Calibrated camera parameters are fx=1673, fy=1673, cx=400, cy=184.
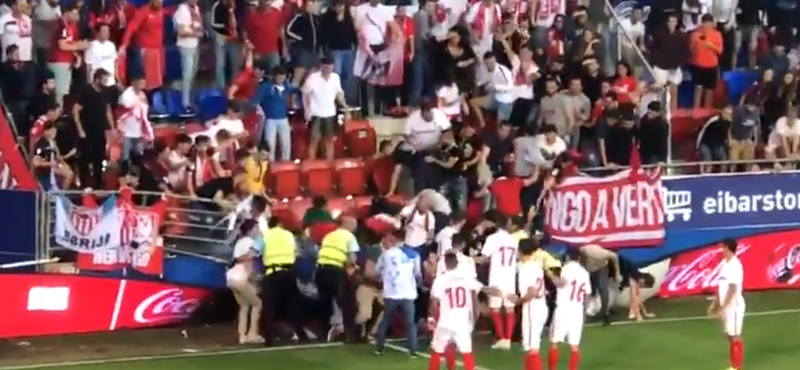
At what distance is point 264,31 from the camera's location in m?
27.0

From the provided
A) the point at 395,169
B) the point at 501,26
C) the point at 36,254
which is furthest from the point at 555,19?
the point at 36,254

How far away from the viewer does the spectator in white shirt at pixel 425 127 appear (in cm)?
2647

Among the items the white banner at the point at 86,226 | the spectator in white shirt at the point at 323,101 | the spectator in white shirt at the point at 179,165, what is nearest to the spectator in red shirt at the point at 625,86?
the spectator in white shirt at the point at 323,101

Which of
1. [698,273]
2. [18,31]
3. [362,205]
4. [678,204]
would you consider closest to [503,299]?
[362,205]

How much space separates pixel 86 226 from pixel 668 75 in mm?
11792

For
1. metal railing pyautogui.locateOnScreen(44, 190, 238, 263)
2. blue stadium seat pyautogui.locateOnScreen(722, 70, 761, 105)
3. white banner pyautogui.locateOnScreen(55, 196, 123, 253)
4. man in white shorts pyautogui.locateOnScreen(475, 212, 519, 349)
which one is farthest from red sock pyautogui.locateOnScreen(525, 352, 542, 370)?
blue stadium seat pyautogui.locateOnScreen(722, 70, 761, 105)

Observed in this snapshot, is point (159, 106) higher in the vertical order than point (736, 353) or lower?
higher

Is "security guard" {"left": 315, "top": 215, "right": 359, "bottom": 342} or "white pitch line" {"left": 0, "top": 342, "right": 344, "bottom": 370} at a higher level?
"security guard" {"left": 315, "top": 215, "right": 359, "bottom": 342}

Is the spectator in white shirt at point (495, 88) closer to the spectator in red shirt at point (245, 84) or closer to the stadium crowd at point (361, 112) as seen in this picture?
the stadium crowd at point (361, 112)

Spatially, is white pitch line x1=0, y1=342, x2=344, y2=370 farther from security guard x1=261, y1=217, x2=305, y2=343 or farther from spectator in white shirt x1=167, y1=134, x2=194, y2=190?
spectator in white shirt x1=167, y1=134, x2=194, y2=190

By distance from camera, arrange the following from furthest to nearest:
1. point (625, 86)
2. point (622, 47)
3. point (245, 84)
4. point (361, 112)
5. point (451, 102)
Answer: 1. point (622, 47)
2. point (361, 112)
3. point (625, 86)
4. point (451, 102)
5. point (245, 84)

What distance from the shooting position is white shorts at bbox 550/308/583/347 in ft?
62.8

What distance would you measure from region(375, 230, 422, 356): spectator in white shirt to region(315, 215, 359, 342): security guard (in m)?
0.80

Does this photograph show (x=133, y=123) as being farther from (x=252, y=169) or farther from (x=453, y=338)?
(x=453, y=338)
